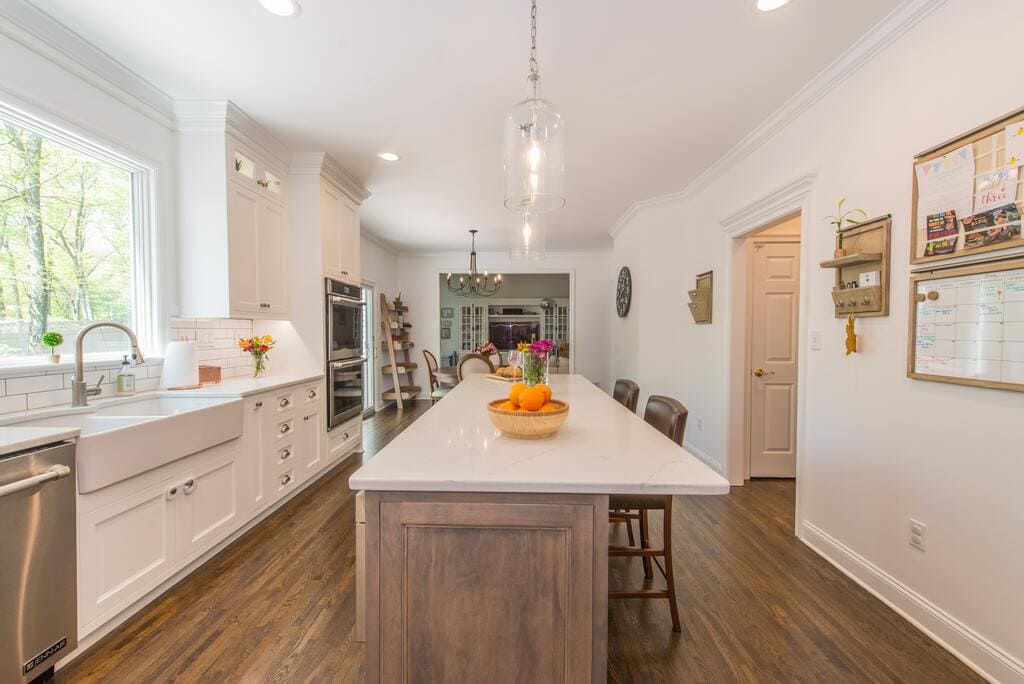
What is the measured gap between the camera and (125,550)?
5.61ft

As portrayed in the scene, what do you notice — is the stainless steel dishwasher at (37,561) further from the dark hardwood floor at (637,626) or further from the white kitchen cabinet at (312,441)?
the white kitchen cabinet at (312,441)

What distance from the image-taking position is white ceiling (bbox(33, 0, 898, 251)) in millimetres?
1802

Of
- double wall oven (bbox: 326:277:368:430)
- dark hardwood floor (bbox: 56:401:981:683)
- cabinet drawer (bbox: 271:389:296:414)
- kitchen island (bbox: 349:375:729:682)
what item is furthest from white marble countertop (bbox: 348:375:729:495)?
double wall oven (bbox: 326:277:368:430)

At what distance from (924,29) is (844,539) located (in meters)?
2.37

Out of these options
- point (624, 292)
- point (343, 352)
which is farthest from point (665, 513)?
point (624, 292)

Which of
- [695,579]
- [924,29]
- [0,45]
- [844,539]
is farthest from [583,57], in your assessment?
[844,539]

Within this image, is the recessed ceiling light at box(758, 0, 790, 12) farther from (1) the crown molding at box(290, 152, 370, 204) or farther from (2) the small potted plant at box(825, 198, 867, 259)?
(1) the crown molding at box(290, 152, 370, 204)

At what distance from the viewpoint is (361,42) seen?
1.99 m

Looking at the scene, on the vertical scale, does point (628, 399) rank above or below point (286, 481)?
above

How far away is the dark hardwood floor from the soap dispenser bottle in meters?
1.01

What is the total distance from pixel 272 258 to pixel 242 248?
0.35 meters

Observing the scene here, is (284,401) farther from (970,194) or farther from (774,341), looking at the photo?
(774,341)

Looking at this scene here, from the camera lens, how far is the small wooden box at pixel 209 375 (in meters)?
2.73

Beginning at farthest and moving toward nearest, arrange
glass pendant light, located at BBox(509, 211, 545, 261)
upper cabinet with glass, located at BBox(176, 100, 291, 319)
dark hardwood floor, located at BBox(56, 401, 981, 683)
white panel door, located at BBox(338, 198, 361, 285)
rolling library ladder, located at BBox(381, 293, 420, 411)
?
rolling library ladder, located at BBox(381, 293, 420, 411) < white panel door, located at BBox(338, 198, 361, 285) < glass pendant light, located at BBox(509, 211, 545, 261) < upper cabinet with glass, located at BBox(176, 100, 291, 319) < dark hardwood floor, located at BBox(56, 401, 981, 683)
